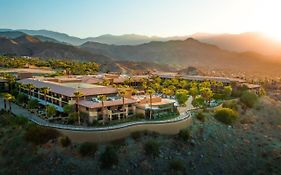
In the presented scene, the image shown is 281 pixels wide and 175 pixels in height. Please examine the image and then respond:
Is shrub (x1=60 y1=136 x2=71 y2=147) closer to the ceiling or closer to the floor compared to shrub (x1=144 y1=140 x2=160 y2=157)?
closer to the ceiling

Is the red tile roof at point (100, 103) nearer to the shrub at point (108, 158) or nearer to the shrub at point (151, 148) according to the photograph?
the shrub at point (108, 158)

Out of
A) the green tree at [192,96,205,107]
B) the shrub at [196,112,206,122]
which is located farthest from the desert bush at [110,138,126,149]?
the green tree at [192,96,205,107]

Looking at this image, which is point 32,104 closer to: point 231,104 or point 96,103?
point 96,103

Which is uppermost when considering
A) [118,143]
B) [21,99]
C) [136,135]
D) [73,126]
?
[21,99]

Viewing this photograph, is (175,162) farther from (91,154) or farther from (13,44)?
(13,44)

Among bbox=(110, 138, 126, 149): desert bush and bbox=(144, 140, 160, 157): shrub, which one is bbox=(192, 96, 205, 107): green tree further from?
bbox=(110, 138, 126, 149): desert bush

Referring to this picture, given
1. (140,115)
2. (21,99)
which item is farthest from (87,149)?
(21,99)
